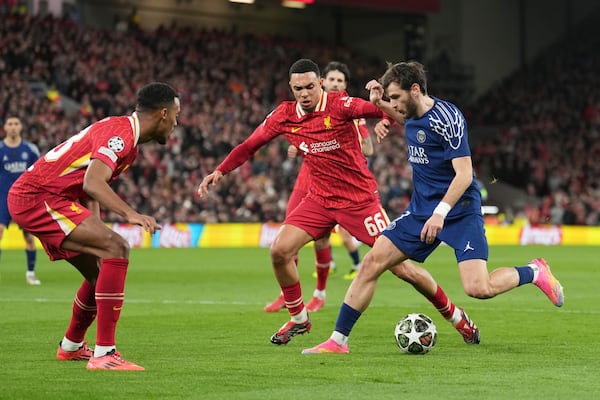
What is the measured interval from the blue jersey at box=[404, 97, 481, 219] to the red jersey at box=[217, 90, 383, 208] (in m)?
1.54

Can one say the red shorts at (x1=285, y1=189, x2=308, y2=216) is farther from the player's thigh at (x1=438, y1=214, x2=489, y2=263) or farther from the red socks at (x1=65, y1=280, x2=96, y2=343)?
the red socks at (x1=65, y1=280, x2=96, y2=343)

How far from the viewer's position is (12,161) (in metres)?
18.0

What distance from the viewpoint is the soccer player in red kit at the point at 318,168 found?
11.0 metres

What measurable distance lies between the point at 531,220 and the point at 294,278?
89.1 feet

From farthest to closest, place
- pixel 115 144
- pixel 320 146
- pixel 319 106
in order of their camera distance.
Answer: pixel 320 146 → pixel 319 106 → pixel 115 144

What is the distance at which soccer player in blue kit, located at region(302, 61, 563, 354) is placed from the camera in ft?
30.7

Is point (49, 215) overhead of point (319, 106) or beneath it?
beneath

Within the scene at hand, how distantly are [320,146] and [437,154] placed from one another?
2.05 metres

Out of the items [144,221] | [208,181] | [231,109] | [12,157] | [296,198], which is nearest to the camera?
[144,221]

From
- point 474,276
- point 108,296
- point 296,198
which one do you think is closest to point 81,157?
point 108,296

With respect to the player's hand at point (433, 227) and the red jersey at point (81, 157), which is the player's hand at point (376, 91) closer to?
the player's hand at point (433, 227)

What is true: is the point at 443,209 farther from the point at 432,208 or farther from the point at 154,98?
the point at 154,98

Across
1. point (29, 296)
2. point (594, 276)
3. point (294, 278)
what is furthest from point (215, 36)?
point (294, 278)

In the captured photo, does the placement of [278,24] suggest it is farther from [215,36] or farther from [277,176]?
[277,176]
